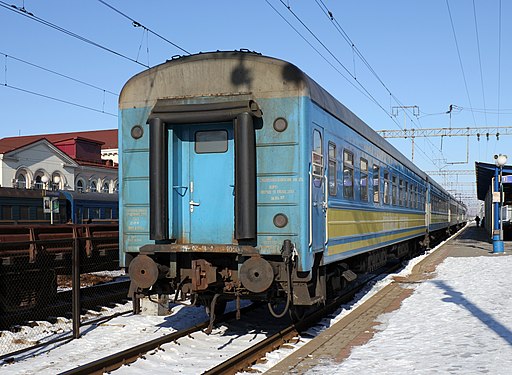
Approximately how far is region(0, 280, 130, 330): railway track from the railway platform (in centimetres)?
498

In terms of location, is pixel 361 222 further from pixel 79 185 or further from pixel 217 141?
pixel 79 185

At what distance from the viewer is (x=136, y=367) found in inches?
285

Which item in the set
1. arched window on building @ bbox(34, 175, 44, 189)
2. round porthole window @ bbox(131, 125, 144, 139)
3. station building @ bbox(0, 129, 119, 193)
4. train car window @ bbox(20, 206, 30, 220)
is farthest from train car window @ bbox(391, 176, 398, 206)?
arched window on building @ bbox(34, 175, 44, 189)

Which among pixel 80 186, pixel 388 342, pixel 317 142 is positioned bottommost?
pixel 388 342

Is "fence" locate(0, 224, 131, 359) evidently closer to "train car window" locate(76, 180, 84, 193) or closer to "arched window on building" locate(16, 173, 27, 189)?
"arched window on building" locate(16, 173, 27, 189)

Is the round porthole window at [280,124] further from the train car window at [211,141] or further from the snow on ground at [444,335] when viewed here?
the snow on ground at [444,335]

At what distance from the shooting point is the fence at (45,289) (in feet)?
31.5

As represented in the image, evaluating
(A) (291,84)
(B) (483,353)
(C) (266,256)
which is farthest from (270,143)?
(B) (483,353)

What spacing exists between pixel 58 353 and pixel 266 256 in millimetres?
3203

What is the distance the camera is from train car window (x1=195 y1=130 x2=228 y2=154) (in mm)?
7934

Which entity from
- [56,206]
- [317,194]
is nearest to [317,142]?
[317,194]

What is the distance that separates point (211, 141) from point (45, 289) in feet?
19.6

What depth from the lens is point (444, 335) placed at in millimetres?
8570

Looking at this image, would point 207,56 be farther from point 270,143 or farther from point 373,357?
point 373,357
